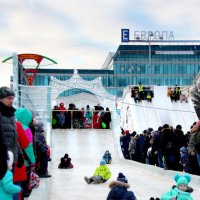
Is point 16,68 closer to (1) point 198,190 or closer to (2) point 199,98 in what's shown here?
(1) point 198,190

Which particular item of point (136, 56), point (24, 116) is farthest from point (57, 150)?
point (136, 56)

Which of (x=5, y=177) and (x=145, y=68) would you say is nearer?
(x=5, y=177)

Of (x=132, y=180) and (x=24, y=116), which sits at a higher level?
(x=24, y=116)

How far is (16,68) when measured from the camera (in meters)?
9.09

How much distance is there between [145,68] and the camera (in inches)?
3036

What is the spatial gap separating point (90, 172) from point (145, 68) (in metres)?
65.3

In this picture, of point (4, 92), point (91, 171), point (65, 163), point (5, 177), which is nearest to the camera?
point (5, 177)

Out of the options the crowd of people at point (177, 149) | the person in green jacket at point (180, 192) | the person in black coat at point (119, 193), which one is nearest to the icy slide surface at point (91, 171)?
the crowd of people at point (177, 149)

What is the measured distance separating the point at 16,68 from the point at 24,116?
390 centimetres

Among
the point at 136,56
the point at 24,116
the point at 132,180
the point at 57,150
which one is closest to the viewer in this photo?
the point at 24,116

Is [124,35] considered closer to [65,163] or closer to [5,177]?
[65,163]

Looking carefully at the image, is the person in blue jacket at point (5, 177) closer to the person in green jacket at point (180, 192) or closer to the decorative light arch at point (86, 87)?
the person in green jacket at point (180, 192)

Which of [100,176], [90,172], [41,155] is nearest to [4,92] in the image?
[41,155]

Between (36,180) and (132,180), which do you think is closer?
(36,180)
